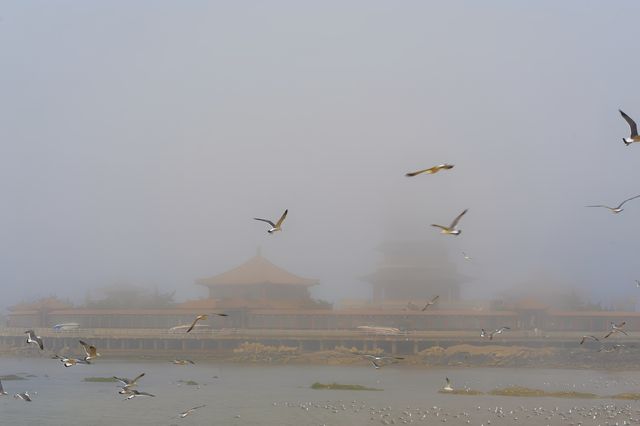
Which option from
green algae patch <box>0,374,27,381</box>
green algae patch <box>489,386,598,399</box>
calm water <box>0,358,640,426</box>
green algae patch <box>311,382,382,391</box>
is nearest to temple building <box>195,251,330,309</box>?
calm water <box>0,358,640,426</box>

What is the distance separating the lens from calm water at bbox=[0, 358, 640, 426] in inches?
1351

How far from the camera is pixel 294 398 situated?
4206 cm

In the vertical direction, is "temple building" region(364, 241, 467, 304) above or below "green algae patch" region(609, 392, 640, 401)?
above

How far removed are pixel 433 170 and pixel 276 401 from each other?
26.7m

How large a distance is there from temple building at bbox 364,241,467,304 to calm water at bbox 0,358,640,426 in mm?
30612

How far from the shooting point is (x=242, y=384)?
1973 inches

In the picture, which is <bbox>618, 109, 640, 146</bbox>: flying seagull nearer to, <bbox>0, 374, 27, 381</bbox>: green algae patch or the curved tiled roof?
<bbox>0, 374, 27, 381</bbox>: green algae patch

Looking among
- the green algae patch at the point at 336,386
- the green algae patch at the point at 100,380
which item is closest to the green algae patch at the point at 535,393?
the green algae patch at the point at 336,386

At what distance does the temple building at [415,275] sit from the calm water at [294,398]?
1205 inches

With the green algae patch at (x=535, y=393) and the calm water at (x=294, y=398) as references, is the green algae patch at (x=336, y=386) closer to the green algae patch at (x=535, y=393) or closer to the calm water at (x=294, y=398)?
the calm water at (x=294, y=398)

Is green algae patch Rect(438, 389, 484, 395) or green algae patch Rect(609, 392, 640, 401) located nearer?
green algae patch Rect(609, 392, 640, 401)

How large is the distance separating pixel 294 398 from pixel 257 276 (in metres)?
46.5

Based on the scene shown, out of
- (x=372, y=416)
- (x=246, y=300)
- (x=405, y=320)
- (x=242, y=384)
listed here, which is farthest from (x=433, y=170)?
(x=246, y=300)

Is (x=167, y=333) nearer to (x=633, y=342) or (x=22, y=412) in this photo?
(x=633, y=342)
